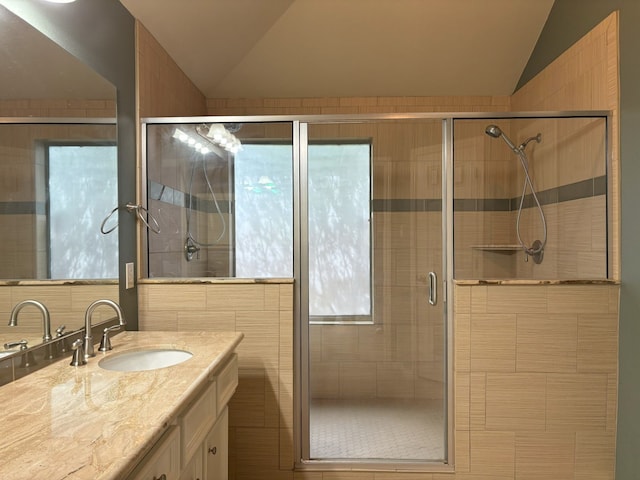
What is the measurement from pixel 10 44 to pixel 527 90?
3.05 m

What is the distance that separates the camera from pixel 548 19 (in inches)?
108

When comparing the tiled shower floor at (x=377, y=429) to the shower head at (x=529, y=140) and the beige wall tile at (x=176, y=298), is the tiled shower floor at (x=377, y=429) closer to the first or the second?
the beige wall tile at (x=176, y=298)

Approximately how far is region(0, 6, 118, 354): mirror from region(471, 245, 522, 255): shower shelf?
72.5 inches

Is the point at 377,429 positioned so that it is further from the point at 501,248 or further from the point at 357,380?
the point at 501,248

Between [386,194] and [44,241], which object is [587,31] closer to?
[386,194]

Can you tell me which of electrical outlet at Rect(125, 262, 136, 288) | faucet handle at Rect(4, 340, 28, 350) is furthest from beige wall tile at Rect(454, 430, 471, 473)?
faucet handle at Rect(4, 340, 28, 350)

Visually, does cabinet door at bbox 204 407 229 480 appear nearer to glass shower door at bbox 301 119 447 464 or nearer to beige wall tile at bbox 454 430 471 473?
glass shower door at bbox 301 119 447 464

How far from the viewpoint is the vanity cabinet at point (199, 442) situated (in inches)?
43.2

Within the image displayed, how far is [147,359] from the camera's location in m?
1.72

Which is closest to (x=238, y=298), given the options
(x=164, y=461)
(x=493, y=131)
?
(x=164, y=461)

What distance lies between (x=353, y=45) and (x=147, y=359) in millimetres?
2455

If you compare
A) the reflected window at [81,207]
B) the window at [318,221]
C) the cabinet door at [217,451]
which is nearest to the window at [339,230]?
the window at [318,221]

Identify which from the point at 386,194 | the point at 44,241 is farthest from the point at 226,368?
the point at 386,194

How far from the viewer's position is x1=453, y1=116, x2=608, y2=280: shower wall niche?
217 cm
